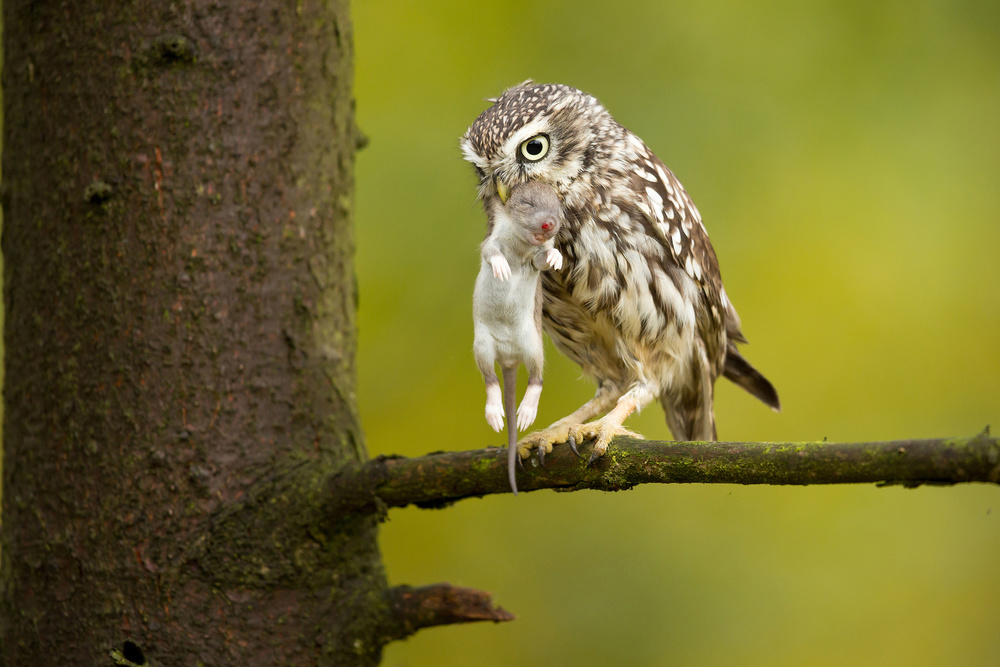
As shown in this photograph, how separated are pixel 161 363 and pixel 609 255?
1194 millimetres

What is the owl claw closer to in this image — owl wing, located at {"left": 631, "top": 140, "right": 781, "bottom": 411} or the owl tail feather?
owl wing, located at {"left": 631, "top": 140, "right": 781, "bottom": 411}

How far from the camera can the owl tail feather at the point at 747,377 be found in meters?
3.03

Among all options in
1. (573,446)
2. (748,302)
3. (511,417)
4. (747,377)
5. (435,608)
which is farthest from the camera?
(748,302)

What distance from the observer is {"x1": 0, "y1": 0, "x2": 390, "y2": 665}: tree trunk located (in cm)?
196

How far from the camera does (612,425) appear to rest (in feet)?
7.77

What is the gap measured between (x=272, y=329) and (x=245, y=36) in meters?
0.68

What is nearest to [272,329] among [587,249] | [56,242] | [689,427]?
[56,242]

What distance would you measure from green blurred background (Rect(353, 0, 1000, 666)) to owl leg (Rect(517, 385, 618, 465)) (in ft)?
5.17

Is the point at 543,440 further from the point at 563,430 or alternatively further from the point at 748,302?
the point at 748,302

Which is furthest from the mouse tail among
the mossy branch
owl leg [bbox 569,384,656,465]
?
owl leg [bbox 569,384,656,465]

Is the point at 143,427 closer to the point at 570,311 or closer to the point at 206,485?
the point at 206,485

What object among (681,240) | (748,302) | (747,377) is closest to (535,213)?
(681,240)

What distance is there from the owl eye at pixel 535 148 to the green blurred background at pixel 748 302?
7.47ft

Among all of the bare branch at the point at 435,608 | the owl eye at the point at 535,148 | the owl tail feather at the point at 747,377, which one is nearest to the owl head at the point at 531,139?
the owl eye at the point at 535,148
